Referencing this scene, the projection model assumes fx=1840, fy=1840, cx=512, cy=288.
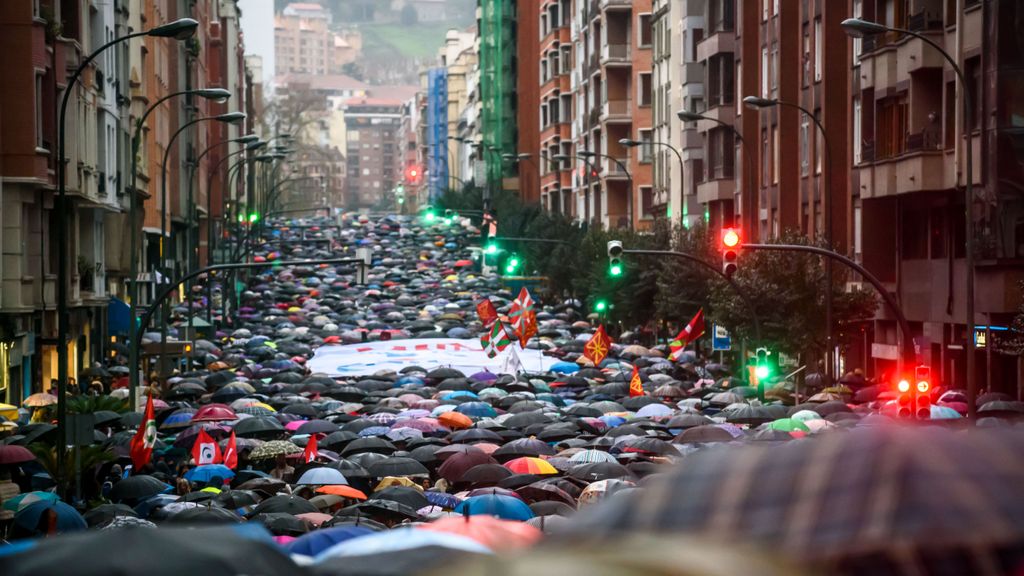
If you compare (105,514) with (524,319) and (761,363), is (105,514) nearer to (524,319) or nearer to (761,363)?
(761,363)

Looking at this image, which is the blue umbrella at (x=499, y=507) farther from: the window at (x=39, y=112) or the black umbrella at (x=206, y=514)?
the window at (x=39, y=112)

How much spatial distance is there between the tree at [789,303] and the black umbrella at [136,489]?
25.4m

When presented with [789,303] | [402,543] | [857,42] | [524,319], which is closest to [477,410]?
[524,319]

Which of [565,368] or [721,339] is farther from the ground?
[721,339]

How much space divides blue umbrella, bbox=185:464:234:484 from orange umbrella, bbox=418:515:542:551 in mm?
20290

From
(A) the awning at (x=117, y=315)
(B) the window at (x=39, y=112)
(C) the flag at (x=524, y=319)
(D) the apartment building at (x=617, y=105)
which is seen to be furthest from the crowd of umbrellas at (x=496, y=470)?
(D) the apartment building at (x=617, y=105)

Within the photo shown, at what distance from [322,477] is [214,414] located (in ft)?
32.9

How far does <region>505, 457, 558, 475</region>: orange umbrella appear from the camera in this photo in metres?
28.1

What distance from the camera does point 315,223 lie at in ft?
524

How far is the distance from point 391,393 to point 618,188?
61.9 m

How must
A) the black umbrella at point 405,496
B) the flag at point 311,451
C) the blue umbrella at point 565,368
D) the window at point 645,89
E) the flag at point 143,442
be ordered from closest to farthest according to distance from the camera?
the black umbrella at point 405,496 < the flag at point 143,442 < the flag at point 311,451 < the blue umbrella at point 565,368 < the window at point 645,89

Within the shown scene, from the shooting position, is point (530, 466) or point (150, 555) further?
point (530, 466)

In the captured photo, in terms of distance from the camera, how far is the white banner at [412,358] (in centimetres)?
5688

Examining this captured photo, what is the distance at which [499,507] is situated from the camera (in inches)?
878
